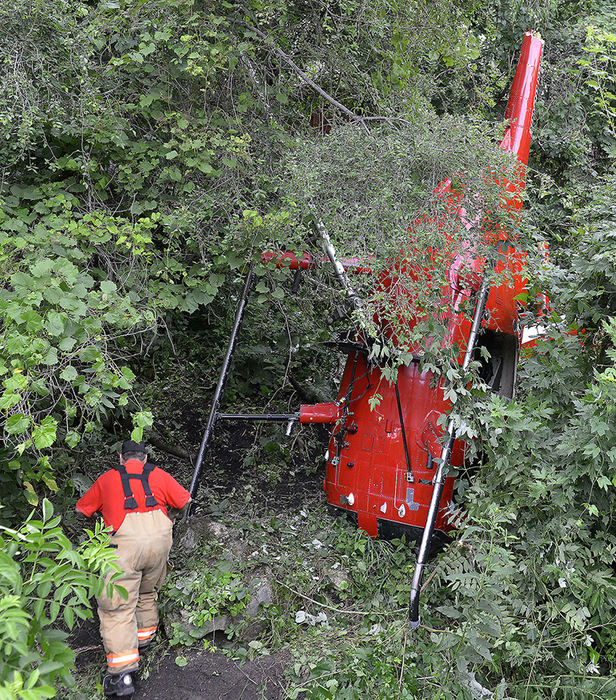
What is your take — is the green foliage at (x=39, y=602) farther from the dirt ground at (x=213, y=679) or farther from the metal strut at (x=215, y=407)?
the metal strut at (x=215, y=407)

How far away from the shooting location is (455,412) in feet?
14.8

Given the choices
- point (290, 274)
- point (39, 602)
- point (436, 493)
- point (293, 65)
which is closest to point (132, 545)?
point (39, 602)

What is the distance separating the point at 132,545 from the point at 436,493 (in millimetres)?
2079

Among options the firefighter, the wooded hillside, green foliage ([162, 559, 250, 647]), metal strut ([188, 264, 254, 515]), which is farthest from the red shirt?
metal strut ([188, 264, 254, 515])

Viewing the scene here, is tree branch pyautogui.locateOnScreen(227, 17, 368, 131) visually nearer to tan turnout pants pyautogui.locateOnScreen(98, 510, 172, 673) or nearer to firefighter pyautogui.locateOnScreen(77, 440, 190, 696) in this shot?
firefighter pyautogui.locateOnScreen(77, 440, 190, 696)

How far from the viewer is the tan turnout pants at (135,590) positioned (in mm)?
4000

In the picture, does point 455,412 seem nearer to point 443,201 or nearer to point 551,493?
point 551,493

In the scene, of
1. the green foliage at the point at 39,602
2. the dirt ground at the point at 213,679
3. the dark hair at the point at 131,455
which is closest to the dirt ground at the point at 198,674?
the dirt ground at the point at 213,679

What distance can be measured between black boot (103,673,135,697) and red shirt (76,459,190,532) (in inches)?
34.0

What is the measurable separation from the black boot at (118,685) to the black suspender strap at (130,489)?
1.00 m

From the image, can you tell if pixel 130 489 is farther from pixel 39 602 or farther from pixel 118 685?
pixel 39 602

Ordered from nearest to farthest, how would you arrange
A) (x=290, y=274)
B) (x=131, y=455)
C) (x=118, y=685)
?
(x=118, y=685) < (x=131, y=455) < (x=290, y=274)

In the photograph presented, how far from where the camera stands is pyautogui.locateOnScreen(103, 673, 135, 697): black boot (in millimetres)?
3893

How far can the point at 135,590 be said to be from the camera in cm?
416
